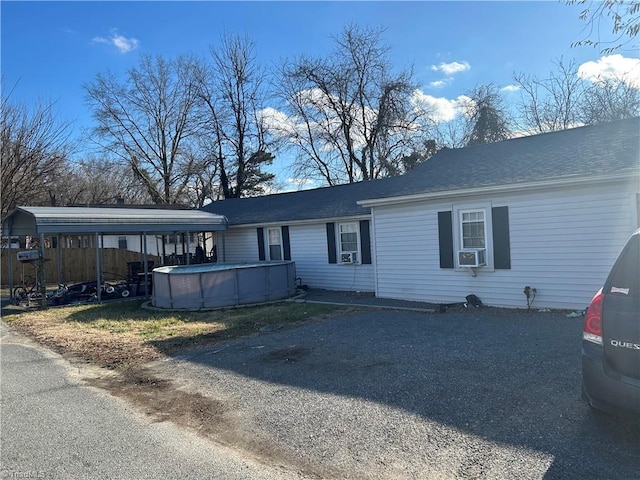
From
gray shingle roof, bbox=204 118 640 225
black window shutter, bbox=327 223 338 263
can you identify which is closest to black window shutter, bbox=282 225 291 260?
gray shingle roof, bbox=204 118 640 225

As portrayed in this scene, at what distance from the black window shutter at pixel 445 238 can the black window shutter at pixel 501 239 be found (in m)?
1.00

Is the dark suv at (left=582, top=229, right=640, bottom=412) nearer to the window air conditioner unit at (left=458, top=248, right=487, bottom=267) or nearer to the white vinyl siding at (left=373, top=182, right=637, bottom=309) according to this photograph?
the white vinyl siding at (left=373, top=182, right=637, bottom=309)

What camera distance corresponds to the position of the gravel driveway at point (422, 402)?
3.42 meters

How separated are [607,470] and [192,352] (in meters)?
5.95

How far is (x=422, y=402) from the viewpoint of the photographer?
465 cm

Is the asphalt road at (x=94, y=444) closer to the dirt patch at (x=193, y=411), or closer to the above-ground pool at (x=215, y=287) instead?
the dirt patch at (x=193, y=411)

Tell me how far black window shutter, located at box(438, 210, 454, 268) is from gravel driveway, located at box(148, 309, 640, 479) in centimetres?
286

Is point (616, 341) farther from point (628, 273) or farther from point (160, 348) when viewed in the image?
point (160, 348)

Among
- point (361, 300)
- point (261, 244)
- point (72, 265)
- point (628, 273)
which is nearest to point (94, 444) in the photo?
point (628, 273)

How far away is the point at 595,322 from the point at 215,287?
1004 cm

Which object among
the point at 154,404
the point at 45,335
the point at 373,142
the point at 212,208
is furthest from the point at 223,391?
the point at 373,142

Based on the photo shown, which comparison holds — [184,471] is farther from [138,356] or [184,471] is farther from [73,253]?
[73,253]

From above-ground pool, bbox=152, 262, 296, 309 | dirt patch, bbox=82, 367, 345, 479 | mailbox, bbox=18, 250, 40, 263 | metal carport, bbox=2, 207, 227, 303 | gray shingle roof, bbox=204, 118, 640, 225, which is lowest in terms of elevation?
dirt patch, bbox=82, 367, 345, 479

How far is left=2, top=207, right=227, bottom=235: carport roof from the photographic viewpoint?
13.2 metres
